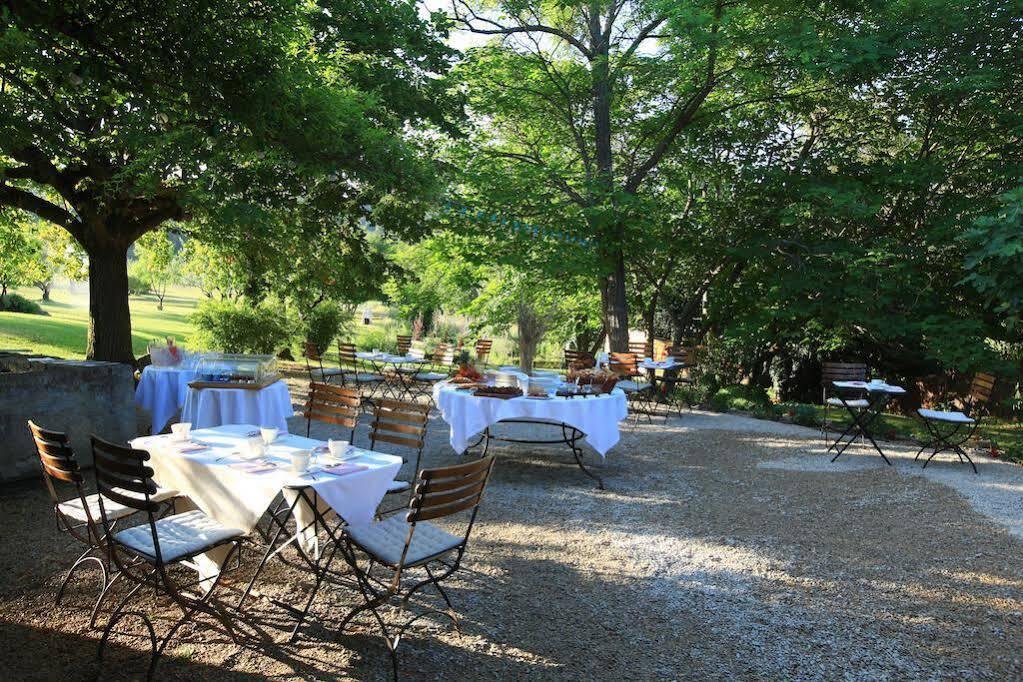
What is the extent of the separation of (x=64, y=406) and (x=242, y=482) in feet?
12.7

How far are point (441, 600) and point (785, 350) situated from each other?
1390cm

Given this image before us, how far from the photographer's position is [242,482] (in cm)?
349

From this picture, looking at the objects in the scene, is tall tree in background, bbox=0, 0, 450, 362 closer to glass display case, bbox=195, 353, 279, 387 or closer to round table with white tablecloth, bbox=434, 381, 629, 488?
glass display case, bbox=195, 353, 279, 387

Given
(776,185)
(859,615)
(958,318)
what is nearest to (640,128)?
(776,185)

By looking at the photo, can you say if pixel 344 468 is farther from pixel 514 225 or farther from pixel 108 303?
pixel 514 225

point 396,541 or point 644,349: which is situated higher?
point 644,349

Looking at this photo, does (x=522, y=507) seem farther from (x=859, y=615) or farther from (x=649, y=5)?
(x=649, y=5)

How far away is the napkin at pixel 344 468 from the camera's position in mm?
3560

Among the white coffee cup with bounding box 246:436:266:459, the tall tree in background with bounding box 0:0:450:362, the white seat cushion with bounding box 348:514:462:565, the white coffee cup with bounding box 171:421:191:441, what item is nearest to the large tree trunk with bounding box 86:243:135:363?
the tall tree in background with bounding box 0:0:450:362

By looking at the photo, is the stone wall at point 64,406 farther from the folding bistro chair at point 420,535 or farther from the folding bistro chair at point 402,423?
the folding bistro chair at point 420,535

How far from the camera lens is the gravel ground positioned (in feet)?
11.0

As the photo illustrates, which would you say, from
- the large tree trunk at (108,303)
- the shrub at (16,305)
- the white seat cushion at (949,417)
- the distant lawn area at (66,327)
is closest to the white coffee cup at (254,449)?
the white seat cushion at (949,417)

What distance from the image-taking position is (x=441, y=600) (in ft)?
13.3

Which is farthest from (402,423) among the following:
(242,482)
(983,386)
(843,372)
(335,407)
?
(983,386)
